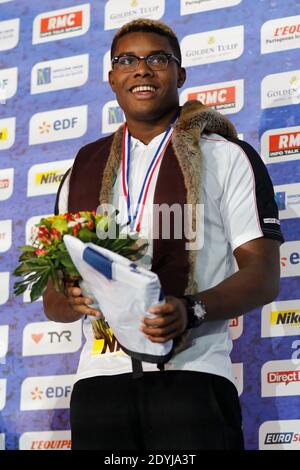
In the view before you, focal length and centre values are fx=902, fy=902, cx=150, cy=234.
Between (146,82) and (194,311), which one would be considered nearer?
(194,311)

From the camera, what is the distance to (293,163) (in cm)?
336

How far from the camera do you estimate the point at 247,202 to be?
2447 millimetres

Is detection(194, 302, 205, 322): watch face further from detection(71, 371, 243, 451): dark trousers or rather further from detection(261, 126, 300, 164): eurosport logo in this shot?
detection(261, 126, 300, 164): eurosport logo

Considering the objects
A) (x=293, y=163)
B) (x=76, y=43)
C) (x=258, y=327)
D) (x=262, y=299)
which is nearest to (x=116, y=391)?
(x=262, y=299)

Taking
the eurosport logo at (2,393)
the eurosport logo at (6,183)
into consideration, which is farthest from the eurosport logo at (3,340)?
the eurosport logo at (6,183)

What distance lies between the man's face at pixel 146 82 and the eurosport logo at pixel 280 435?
1233 mm

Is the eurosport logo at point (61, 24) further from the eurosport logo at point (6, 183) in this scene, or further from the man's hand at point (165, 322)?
the man's hand at point (165, 322)

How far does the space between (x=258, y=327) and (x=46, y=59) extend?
5.16ft

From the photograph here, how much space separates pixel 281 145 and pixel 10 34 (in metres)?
1.47

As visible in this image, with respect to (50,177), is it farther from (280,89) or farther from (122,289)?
(122,289)

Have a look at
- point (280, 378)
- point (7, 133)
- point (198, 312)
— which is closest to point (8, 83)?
point (7, 133)

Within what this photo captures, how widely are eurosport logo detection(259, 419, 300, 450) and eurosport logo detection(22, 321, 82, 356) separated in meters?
0.84

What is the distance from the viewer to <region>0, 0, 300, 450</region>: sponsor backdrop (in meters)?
3.27

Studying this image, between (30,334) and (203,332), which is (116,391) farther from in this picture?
(30,334)
